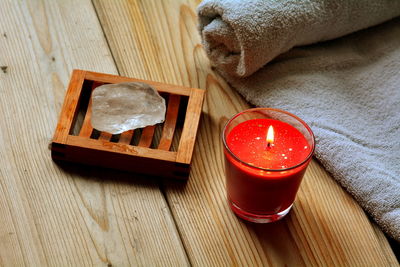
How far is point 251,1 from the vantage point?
29.8 inches

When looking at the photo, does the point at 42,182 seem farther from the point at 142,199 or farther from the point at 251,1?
the point at 251,1

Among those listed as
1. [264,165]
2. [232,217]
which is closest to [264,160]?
[264,165]

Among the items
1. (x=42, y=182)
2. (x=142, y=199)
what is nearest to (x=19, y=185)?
(x=42, y=182)

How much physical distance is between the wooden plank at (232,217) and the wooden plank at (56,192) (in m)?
0.03

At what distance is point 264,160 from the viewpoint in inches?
24.2

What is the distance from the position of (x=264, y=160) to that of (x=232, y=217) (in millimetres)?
109

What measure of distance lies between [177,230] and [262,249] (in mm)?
115

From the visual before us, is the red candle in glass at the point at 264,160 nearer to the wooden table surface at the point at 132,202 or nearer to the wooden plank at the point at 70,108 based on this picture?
the wooden table surface at the point at 132,202

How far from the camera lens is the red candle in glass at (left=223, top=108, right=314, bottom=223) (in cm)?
59

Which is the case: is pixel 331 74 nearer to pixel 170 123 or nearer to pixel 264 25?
pixel 264 25

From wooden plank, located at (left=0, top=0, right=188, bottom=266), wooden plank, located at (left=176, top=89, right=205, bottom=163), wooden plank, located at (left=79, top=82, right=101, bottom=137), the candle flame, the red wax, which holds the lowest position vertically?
wooden plank, located at (left=0, top=0, right=188, bottom=266)

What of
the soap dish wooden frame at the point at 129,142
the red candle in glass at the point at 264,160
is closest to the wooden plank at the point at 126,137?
the soap dish wooden frame at the point at 129,142

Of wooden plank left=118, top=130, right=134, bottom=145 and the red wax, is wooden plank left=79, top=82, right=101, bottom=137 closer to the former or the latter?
wooden plank left=118, top=130, right=134, bottom=145

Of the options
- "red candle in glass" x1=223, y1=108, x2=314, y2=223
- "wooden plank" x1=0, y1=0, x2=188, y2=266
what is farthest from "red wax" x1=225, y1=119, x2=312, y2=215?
"wooden plank" x1=0, y1=0, x2=188, y2=266
